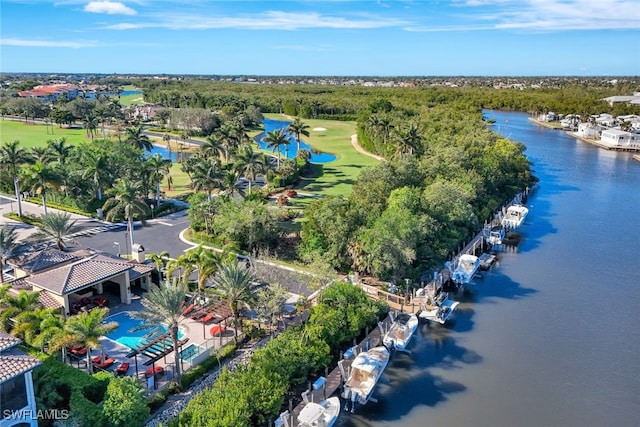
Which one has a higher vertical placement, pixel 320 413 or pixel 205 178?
pixel 205 178

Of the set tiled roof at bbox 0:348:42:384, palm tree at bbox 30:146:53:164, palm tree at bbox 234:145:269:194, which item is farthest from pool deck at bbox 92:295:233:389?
palm tree at bbox 30:146:53:164

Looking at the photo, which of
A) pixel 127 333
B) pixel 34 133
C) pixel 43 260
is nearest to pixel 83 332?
pixel 127 333

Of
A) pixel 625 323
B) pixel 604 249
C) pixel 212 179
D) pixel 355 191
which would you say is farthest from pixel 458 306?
pixel 212 179

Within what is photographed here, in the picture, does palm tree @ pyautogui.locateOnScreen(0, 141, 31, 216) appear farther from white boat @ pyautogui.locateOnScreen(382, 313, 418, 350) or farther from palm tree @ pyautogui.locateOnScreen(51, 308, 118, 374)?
white boat @ pyautogui.locateOnScreen(382, 313, 418, 350)

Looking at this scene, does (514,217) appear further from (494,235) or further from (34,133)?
(34,133)

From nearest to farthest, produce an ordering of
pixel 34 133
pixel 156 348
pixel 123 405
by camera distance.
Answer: pixel 123 405, pixel 156 348, pixel 34 133

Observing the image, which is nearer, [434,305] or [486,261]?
[434,305]

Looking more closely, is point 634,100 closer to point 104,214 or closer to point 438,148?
point 438,148
